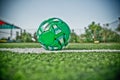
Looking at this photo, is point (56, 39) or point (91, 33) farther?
point (91, 33)

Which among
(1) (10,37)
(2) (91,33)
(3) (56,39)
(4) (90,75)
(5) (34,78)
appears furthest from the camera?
(2) (91,33)

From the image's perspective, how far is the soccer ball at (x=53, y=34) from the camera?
28.8ft

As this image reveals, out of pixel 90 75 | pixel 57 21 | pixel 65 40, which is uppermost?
pixel 57 21

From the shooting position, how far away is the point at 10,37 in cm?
2603

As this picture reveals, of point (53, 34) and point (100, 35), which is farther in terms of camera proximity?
point (100, 35)

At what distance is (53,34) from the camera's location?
8.74 meters

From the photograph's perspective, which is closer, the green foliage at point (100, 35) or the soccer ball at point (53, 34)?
the soccer ball at point (53, 34)

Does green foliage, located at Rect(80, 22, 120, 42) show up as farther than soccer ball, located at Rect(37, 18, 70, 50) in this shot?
Yes

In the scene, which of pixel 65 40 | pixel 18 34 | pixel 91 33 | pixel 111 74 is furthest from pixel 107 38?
pixel 111 74

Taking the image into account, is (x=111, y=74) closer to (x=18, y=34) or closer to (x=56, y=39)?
(x=56, y=39)

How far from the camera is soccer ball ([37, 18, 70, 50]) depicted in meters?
8.78

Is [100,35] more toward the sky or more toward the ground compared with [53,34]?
more toward the sky

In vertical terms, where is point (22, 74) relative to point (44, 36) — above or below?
below

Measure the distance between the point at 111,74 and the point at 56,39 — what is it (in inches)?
205
